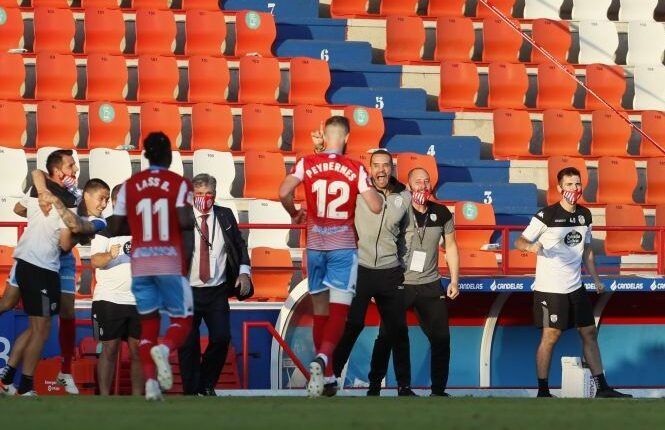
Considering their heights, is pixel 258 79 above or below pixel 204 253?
above

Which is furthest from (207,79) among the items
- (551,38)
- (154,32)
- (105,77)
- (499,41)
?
(551,38)

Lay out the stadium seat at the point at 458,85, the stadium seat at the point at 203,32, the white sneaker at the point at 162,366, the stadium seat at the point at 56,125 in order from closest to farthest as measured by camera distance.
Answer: the white sneaker at the point at 162,366
the stadium seat at the point at 56,125
the stadium seat at the point at 203,32
the stadium seat at the point at 458,85

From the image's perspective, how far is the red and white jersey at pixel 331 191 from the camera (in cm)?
1040

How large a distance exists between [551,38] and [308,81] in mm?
4017

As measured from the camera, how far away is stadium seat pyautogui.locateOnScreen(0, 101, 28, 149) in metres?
16.6

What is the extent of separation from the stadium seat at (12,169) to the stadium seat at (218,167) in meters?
1.80

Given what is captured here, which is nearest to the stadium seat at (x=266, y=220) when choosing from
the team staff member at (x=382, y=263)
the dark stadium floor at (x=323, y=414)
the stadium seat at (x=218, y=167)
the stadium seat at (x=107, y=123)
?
the stadium seat at (x=218, y=167)

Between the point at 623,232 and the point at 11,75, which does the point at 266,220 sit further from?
the point at 623,232

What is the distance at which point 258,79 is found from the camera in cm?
1809

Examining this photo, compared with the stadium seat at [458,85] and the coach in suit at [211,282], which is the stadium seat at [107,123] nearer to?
the stadium seat at [458,85]

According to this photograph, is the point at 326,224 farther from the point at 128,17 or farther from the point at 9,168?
the point at 128,17

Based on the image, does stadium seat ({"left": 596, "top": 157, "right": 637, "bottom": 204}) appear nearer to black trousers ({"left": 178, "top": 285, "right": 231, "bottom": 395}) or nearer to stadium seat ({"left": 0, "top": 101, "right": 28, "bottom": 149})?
stadium seat ({"left": 0, "top": 101, "right": 28, "bottom": 149})

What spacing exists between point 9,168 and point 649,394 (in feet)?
22.7

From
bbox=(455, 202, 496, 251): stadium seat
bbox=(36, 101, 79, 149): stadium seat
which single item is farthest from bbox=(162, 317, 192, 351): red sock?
bbox=(36, 101, 79, 149): stadium seat
